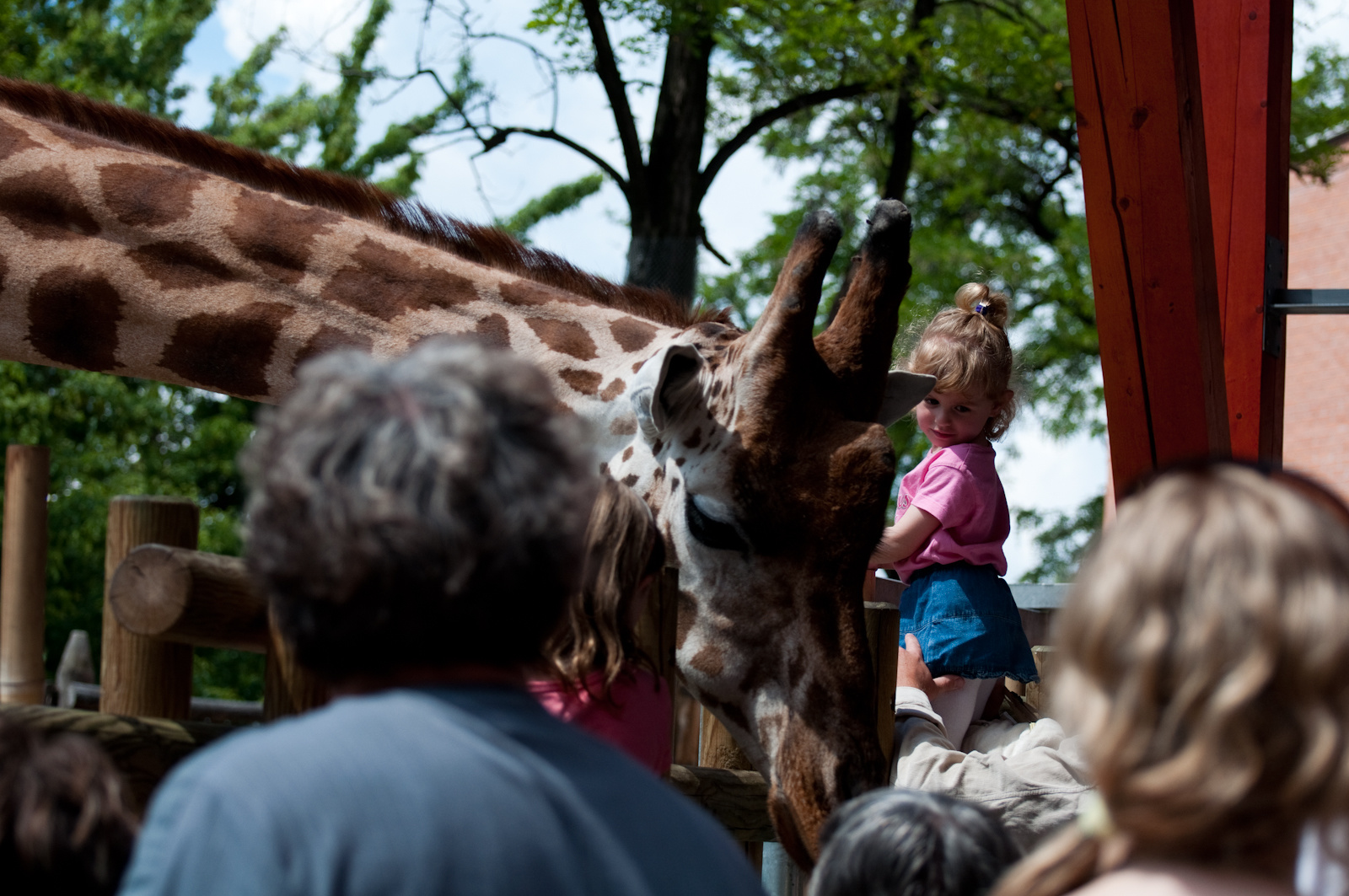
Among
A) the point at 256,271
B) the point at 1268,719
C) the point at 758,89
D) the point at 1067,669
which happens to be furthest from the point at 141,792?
the point at 758,89

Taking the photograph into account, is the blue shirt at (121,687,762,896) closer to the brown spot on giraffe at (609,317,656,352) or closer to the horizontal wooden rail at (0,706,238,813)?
the horizontal wooden rail at (0,706,238,813)

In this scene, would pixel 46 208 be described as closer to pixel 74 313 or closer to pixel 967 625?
pixel 74 313

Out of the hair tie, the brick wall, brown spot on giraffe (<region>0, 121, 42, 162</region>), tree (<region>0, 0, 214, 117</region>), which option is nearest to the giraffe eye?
the hair tie

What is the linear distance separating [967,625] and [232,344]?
2.28 meters

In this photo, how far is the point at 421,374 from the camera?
1.25 m

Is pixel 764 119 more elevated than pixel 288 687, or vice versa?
pixel 764 119

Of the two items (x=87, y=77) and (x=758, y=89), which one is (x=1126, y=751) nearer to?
(x=758, y=89)

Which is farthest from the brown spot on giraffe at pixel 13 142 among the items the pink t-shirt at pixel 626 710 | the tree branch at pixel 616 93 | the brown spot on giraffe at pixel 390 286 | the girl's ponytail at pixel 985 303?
the tree branch at pixel 616 93

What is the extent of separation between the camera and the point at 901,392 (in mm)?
3719

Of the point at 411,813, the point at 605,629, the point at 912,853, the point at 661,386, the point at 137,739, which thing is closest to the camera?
the point at 411,813

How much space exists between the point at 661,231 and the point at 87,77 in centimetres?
1188

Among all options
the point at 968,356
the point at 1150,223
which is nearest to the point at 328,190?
the point at 968,356

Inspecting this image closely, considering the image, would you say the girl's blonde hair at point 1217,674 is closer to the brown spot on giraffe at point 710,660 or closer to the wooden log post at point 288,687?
the wooden log post at point 288,687

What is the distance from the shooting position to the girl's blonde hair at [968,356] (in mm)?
3682
